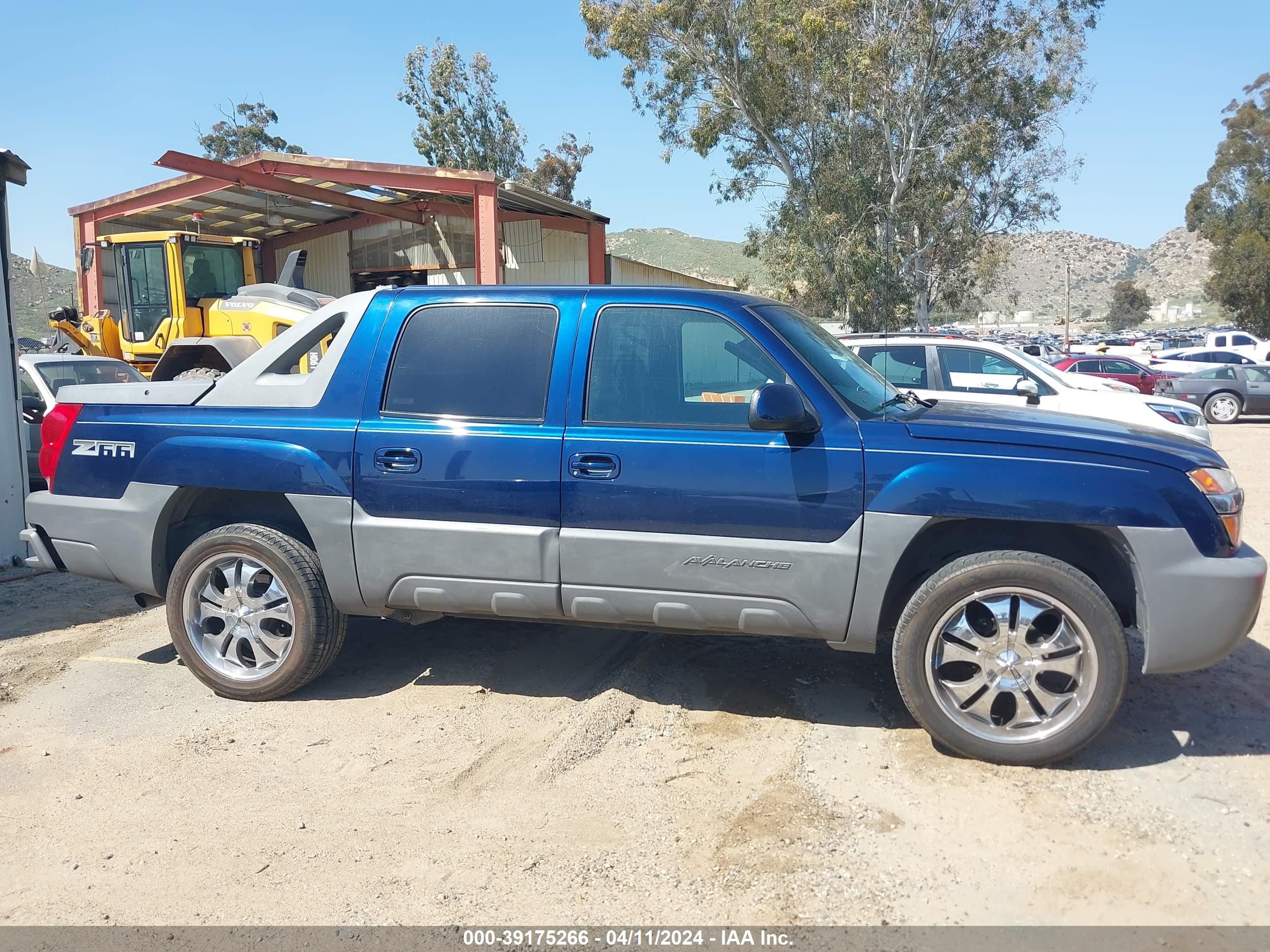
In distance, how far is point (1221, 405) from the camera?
21.6 metres

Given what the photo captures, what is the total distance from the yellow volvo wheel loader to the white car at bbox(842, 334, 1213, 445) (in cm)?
742

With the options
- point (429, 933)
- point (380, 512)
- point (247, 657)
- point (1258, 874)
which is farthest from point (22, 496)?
point (1258, 874)

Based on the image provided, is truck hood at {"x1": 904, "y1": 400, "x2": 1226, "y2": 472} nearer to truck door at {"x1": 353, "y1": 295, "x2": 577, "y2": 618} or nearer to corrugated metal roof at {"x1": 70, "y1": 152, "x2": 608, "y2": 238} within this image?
truck door at {"x1": 353, "y1": 295, "x2": 577, "y2": 618}

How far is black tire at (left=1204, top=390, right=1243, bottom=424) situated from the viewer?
21359mm

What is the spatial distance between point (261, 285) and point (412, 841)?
456 inches

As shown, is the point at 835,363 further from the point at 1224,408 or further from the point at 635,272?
the point at 635,272

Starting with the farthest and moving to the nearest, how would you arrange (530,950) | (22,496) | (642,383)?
(22,496), (642,383), (530,950)

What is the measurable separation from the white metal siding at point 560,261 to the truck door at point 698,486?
18440 millimetres

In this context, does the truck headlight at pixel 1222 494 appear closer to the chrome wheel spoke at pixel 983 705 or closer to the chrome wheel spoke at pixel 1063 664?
the chrome wheel spoke at pixel 1063 664

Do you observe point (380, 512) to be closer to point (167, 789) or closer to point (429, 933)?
point (167, 789)

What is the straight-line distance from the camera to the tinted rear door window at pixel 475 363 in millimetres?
4418

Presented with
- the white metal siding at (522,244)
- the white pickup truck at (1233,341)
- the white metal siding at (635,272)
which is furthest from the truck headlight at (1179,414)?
the white pickup truck at (1233,341)

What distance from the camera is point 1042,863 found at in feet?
10.5

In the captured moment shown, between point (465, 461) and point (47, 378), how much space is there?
796 centimetres
